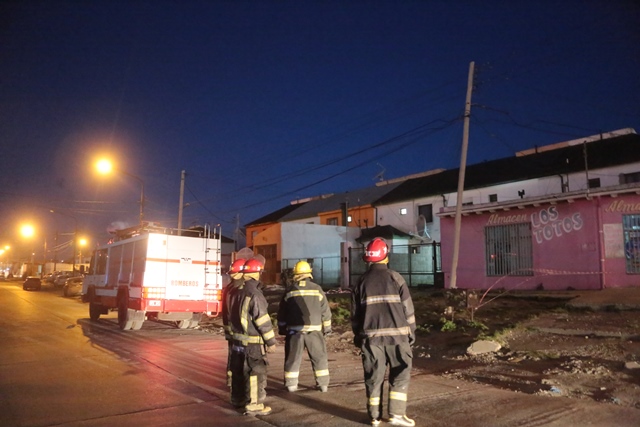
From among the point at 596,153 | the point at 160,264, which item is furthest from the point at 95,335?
the point at 596,153

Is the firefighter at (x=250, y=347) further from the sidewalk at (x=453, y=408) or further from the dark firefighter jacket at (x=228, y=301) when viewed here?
the sidewalk at (x=453, y=408)

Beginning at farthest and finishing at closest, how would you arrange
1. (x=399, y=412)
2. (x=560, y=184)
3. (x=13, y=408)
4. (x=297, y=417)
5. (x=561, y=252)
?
(x=560, y=184) < (x=561, y=252) < (x=13, y=408) < (x=297, y=417) < (x=399, y=412)

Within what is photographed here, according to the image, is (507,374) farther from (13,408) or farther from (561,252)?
(561,252)

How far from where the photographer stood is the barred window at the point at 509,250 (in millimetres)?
18297

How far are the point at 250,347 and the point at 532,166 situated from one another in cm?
2823

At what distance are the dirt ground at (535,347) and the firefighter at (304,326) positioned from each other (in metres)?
2.27

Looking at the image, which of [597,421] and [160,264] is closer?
[597,421]

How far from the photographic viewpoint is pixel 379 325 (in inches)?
205

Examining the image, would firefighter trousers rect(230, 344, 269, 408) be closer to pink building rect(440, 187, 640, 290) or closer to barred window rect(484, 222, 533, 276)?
pink building rect(440, 187, 640, 290)

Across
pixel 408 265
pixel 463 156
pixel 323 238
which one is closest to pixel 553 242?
pixel 463 156

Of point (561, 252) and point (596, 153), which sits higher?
point (596, 153)

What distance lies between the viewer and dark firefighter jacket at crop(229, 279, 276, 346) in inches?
230

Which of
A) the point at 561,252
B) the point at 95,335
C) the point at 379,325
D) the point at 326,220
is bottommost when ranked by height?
the point at 95,335

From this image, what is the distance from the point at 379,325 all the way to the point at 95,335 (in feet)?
34.9
